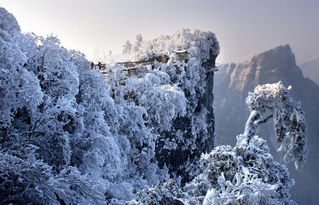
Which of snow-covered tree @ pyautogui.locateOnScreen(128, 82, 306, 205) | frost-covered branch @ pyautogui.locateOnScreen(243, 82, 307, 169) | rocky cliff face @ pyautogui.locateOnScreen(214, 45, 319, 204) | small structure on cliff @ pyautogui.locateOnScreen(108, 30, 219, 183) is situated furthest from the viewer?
rocky cliff face @ pyautogui.locateOnScreen(214, 45, 319, 204)

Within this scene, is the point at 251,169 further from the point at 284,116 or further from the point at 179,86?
the point at 179,86

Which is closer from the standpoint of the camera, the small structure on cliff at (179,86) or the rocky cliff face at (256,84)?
the small structure on cliff at (179,86)

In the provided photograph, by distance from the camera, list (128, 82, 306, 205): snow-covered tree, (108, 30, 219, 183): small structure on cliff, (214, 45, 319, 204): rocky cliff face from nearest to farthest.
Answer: (128, 82, 306, 205): snow-covered tree
(108, 30, 219, 183): small structure on cliff
(214, 45, 319, 204): rocky cliff face

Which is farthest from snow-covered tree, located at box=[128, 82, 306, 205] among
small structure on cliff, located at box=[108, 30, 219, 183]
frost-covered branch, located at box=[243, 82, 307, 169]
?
small structure on cliff, located at box=[108, 30, 219, 183]

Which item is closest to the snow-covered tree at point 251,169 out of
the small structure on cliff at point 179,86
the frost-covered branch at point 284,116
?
the frost-covered branch at point 284,116

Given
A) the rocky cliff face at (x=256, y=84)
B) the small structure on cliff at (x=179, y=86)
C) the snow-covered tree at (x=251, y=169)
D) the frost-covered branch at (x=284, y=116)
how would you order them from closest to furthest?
1. the snow-covered tree at (x=251, y=169)
2. the frost-covered branch at (x=284, y=116)
3. the small structure on cliff at (x=179, y=86)
4. the rocky cliff face at (x=256, y=84)

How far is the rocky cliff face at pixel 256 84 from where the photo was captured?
473 ft

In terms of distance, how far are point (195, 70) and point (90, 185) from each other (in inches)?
631

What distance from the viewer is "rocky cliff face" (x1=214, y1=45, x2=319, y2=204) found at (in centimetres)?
14425

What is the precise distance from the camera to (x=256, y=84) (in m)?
166

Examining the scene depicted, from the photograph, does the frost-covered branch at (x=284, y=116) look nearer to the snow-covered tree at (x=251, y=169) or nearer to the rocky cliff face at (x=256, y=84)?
the snow-covered tree at (x=251, y=169)

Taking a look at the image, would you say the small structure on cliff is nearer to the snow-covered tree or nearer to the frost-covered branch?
the frost-covered branch

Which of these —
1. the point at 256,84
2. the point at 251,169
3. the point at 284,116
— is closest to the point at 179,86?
the point at 284,116

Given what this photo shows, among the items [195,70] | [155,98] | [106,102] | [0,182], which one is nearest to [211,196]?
[0,182]
